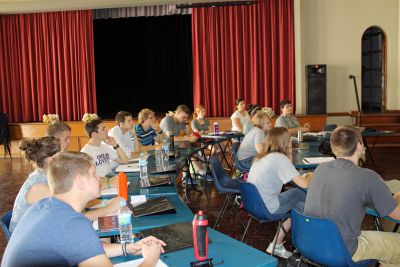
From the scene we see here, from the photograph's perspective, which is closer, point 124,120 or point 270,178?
point 270,178

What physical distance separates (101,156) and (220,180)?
4.11 feet

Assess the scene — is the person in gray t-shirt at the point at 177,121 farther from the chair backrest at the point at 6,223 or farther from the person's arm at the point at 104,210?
the chair backrest at the point at 6,223

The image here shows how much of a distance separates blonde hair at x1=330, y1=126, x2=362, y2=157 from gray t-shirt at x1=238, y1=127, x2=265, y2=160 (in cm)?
245

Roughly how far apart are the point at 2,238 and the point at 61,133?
5.95ft

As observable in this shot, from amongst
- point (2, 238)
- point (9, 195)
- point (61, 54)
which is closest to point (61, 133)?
point (2, 238)

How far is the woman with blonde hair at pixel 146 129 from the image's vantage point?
20.6ft

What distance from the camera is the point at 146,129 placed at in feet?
21.0

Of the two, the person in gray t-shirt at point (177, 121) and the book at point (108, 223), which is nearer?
the book at point (108, 223)

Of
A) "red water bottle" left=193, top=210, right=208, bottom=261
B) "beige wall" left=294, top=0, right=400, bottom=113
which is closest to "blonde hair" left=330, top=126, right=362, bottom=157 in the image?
"red water bottle" left=193, top=210, right=208, bottom=261

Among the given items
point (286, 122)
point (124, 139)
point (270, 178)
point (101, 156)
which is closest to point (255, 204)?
point (270, 178)

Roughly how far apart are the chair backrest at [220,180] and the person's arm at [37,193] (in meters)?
2.05

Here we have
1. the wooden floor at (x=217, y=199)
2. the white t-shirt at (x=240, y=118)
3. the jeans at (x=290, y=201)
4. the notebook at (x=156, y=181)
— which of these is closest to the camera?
the notebook at (x=156, y=181)

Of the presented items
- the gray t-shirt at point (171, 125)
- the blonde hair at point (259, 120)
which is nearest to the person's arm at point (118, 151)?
the blonde hair at point (259, 120)

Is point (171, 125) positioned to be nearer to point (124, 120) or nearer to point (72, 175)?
point (124, 120)
